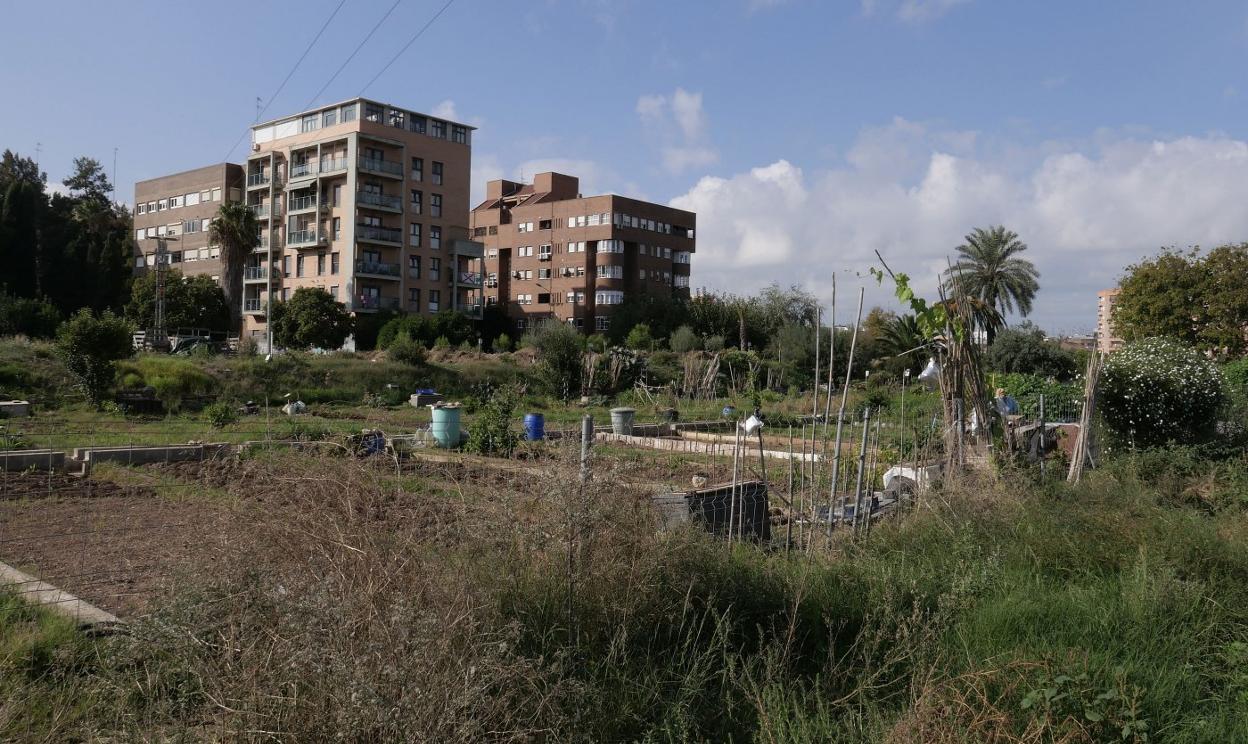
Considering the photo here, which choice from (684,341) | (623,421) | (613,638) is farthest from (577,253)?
(613,638)

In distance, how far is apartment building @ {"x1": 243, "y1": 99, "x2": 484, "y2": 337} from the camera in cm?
5638

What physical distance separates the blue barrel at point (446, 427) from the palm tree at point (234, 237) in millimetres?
39021

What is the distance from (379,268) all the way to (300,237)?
5.86m

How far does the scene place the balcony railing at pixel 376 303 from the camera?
55.1 m

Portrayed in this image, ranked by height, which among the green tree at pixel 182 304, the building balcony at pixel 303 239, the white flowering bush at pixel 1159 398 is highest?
the building balcony at pixel 303 239

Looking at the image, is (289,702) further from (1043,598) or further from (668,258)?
(668,258)

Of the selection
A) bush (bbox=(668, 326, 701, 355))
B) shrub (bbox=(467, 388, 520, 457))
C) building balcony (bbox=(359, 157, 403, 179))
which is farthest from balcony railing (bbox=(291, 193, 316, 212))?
shrub (bbox=(467, 388, 520, 457))

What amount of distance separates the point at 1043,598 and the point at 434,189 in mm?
59068

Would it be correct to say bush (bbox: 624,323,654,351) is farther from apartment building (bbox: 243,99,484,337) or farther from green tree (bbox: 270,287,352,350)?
green tree (bbox: 270,287,352,350)

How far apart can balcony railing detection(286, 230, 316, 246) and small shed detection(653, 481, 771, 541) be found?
177 feet

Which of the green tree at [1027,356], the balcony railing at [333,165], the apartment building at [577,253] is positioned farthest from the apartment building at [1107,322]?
the balcony railing at [333,165]

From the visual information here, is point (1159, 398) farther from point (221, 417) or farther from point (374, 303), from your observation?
point (374, 303)

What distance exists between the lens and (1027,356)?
43.5 m

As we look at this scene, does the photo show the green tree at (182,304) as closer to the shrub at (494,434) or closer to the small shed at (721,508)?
the shrub at (494,434)
